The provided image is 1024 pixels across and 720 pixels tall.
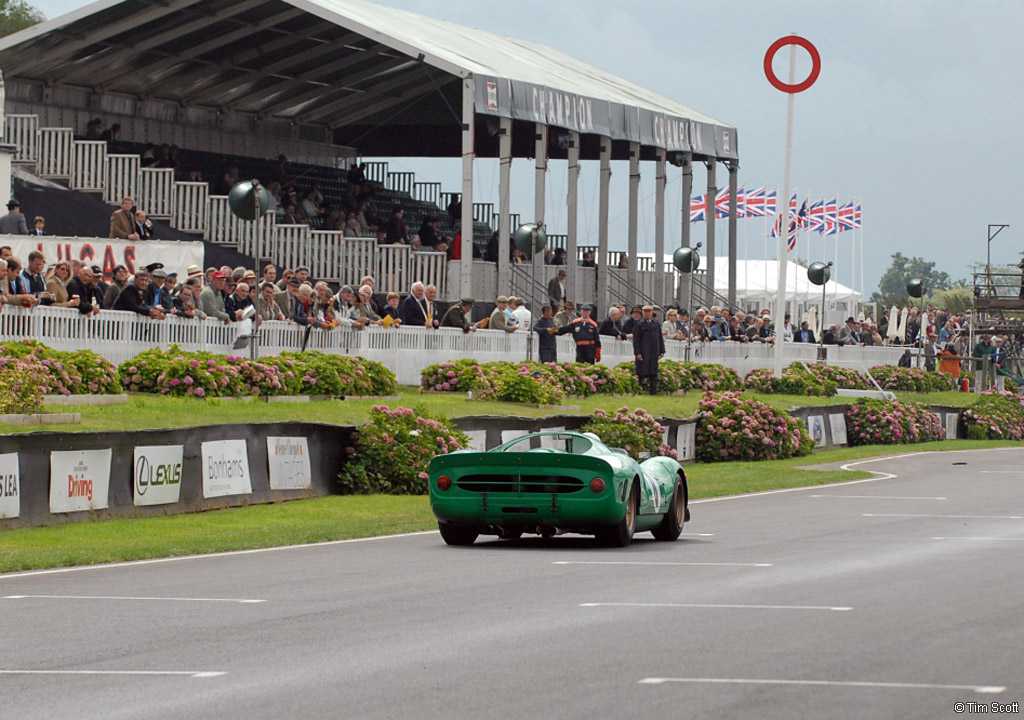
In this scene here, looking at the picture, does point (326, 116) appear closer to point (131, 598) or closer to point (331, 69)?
point (331, 69)

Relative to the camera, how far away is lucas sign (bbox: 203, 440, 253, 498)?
22062mm

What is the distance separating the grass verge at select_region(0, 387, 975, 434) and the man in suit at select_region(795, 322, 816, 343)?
58.2 feet

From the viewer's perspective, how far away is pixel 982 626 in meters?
11.4

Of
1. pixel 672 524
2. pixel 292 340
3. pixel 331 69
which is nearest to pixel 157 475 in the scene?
pixel 672 524

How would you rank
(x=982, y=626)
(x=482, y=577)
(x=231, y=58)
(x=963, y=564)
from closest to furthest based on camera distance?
(x=982, y=626)
(x=482, y=577)
(x=963, y=564)
(x=231, y=58)

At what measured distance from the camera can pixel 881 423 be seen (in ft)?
146

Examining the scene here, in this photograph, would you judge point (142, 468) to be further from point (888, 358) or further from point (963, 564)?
point (888, 358)

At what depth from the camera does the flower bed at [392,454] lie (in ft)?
82.7

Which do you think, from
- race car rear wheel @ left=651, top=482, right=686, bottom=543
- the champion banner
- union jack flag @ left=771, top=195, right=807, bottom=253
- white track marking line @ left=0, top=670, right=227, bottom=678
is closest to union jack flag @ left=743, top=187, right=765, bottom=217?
union jack flag @ left=771, top=195, right=807, bottom=253

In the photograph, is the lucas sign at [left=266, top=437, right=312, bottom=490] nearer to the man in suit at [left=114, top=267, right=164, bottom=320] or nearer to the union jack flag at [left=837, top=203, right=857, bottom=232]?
the man in suit at [left=114, top=267, right=164, bottom=320]

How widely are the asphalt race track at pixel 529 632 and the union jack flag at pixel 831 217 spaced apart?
66407mm

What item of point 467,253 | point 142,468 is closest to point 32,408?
point 142,468

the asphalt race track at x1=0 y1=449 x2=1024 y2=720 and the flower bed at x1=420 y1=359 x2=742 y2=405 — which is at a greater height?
the flower bed at x1=420 y1=359 x2=742 y2=405

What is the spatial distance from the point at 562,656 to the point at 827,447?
3320 cm
